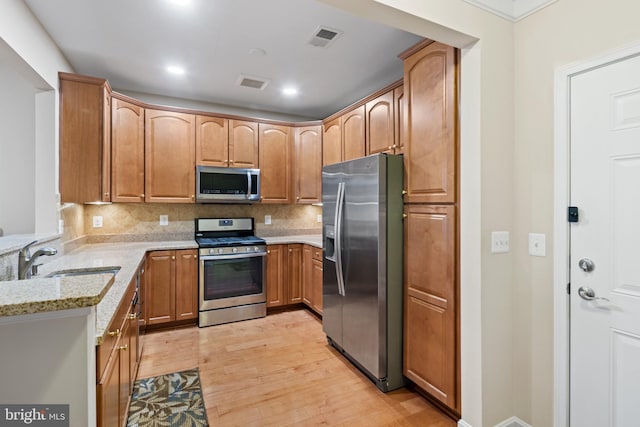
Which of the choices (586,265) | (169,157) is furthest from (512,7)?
(169,157)

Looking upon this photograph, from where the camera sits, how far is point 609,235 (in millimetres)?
1542

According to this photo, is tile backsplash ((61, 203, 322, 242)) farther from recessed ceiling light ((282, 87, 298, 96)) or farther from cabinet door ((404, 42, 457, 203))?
cabinet door ((404, 42, 457, 203))

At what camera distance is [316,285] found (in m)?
3.77

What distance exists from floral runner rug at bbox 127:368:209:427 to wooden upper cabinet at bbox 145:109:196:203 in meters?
1.96

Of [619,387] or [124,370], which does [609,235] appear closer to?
[619,387]

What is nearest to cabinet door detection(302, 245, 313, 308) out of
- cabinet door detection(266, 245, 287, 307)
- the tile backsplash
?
cabinet door detection(266, 245, 287, 307)

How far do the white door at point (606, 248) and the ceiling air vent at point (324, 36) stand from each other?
1.63 m

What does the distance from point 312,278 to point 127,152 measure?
2.48 metres

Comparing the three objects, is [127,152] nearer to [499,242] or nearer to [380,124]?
[380,124]

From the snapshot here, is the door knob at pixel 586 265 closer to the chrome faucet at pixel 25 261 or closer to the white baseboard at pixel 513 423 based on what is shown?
the white baseboard at pixel 513 423

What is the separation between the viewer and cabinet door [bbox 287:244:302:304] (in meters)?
4.05

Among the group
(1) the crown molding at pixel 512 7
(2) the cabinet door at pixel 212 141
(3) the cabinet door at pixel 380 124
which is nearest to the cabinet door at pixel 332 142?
(3) the cabinet door at pixel 380 124

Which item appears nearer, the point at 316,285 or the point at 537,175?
the point at 537,175

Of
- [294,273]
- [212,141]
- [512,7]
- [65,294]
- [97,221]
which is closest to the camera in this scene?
[65,294]
